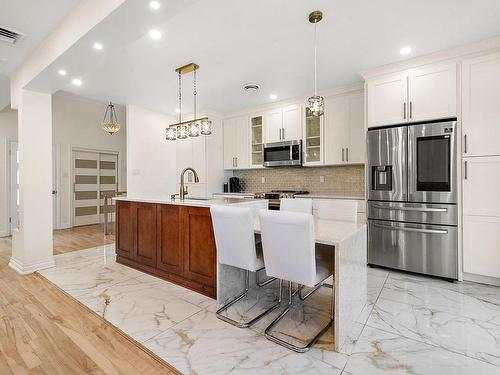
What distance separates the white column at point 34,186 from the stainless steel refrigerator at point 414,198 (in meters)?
4.09

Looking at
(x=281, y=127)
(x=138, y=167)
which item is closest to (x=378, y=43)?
(x=281, y=127)

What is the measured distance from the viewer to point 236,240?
2045 mm

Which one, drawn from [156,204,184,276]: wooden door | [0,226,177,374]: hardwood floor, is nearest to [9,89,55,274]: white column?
[0,226,177,374]: hardwood floor

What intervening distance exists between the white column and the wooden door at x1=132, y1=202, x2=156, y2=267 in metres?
1.16

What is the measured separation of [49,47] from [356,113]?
12.5ft

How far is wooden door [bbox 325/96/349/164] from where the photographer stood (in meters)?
4.06

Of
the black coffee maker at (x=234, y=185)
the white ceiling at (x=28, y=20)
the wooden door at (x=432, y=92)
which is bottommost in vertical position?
the black coffee maker at (x=234, y=185)

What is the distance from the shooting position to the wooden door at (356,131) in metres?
3.91

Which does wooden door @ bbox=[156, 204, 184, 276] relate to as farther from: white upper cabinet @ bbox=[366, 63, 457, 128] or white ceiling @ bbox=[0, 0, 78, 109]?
white upper cabinet @ bbox=[366, 63, 457, 128]

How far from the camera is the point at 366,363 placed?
5.32 feet

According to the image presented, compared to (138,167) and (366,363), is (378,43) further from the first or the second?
(138,167)

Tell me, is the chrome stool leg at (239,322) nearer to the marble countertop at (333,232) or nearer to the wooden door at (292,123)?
the marble countertop at (333,232)

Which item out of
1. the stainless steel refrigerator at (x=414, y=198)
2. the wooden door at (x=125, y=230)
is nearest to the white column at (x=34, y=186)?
the wooden door at (x=125, y=230)

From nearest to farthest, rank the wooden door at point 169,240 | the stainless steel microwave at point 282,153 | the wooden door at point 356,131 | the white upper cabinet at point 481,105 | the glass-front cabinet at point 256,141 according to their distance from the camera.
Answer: the white upper cabinet at point 481,105 → the wooden door at point 169,240 → the wooden door at point 356,131 → the stainless steel microwave at point 282,153 → the glass-front cabinet at point 256,141
